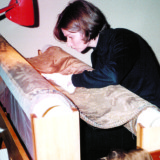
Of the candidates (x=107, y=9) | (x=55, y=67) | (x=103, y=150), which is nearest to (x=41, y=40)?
(x=55, y=67)

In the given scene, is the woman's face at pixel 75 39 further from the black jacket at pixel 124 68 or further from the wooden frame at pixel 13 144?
the wooden frame at pixel 13 144

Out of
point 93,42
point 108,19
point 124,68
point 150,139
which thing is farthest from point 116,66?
point 108,19

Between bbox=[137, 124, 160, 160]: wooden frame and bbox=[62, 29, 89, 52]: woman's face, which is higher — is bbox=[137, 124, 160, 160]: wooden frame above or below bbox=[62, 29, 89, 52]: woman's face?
below

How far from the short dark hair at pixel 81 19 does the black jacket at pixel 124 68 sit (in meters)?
0.06

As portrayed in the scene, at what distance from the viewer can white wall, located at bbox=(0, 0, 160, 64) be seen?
5.61ft

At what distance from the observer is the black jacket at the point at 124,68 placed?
0.79 meters

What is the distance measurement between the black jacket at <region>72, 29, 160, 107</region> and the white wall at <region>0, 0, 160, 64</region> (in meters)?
0.93

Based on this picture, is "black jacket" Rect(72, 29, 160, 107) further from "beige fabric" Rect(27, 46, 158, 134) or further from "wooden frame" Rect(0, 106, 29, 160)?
"wooden frame" Rect(0, 106, 29, 160)

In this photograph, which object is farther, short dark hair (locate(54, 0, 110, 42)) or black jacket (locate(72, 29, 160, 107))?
short dark hair (locate(54, 0, 110, 42))

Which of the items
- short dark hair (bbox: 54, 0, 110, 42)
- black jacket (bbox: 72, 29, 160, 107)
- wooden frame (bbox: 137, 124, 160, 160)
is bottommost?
wooden frame (bbox: 137, 124, 160, 160)

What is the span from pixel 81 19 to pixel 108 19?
109 cm

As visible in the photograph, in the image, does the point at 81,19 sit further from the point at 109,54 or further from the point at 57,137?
the point at 57,137

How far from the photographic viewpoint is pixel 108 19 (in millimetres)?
1971

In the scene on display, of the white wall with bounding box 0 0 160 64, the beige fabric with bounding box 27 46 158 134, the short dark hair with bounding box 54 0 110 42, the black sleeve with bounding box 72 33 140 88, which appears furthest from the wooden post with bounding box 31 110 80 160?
the white wall with bounding box 0 0 160 64
